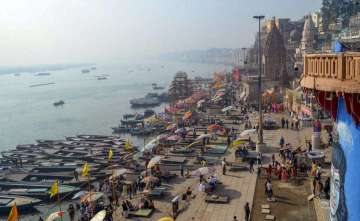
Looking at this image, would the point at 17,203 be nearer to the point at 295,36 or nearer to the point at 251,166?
the point at 251,166

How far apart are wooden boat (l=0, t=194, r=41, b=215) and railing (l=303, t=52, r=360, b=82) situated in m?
22.6

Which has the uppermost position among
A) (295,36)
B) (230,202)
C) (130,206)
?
(295,36)

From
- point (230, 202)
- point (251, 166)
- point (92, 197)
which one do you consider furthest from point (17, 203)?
point (230, 202)

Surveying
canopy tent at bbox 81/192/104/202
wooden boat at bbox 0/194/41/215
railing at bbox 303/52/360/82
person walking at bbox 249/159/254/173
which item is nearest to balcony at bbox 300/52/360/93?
railing at bbox 303/52/360/82

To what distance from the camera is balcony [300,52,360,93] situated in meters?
6.98

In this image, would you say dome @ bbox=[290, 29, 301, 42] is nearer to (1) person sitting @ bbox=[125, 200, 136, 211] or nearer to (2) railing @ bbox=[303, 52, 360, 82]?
(1) person sitting @ bbox=[125, 200, 136, 211]

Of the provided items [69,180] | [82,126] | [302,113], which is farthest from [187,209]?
[82,126]

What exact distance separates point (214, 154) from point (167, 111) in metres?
30.9

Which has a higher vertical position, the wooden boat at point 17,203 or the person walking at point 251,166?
the person walking at point 251,166

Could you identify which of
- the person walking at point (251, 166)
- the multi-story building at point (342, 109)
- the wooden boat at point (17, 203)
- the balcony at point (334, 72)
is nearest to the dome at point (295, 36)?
the person walking at point (251, 166)

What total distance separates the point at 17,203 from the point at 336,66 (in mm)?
24326

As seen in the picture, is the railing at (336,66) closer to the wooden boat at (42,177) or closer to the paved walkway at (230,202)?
the paved walkway at (230,202)

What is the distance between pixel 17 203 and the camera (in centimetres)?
2728

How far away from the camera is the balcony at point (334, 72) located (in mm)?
6984
